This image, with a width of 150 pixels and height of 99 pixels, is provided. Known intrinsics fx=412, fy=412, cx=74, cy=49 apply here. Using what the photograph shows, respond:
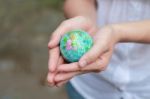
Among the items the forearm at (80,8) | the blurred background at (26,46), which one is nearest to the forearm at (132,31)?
the forearm at (80,8)

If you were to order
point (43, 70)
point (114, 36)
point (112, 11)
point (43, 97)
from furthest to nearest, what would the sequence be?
point (43, 70), point (43, 97), point (112, 11), point (114, 36)

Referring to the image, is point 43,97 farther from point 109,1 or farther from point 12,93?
point 109,1

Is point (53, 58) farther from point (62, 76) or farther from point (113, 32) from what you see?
point (113, 32)

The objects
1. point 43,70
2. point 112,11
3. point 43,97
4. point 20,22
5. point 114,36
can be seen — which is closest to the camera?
point 114,36

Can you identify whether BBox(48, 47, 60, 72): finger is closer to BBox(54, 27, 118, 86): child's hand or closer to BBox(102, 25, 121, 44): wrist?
BBox(54, 27, 118, 86): child's hand

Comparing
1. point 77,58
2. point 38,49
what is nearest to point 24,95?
point 38,49

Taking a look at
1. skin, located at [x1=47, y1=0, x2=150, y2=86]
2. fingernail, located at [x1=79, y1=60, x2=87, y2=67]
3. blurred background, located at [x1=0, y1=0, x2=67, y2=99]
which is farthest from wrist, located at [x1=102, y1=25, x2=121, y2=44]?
blurred background, located at [x1=0, y1=0, x2=67, y2=99]

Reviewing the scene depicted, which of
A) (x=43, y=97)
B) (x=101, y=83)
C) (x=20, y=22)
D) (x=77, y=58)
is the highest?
(x=77, y=58)

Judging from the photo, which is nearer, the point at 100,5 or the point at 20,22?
the point at 100,5
